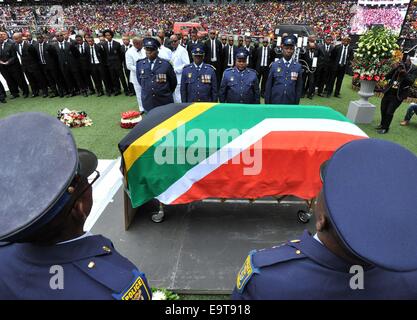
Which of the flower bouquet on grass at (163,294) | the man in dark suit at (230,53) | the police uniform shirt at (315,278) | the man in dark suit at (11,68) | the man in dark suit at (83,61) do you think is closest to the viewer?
the police uniform shirt at (315,278)

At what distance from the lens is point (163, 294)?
229cm

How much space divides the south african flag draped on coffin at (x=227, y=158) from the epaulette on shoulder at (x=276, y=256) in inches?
66.4

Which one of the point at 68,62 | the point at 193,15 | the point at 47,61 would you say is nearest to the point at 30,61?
the point at 47,61

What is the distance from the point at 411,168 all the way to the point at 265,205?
2.63m

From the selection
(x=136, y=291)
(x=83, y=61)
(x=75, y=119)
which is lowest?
(x=75, y=119)

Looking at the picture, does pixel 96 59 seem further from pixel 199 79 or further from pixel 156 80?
pixel 199 79

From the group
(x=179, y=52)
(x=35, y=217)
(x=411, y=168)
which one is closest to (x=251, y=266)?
(x=411, y=168)

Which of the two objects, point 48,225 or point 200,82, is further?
point 200,82

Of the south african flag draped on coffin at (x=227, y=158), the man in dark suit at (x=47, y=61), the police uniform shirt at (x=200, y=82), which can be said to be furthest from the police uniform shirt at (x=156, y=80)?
the man in dark suit at (x=47, y=61)

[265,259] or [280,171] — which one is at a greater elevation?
[265,259]

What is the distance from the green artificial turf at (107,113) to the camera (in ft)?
17.1

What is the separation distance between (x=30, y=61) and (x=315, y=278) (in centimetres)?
846

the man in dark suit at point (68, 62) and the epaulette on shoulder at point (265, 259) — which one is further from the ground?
the epaulette on shoulder at point (265, 259)

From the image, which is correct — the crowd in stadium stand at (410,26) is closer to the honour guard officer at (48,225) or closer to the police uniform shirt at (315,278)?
the police uniform shirt at (315,278)
